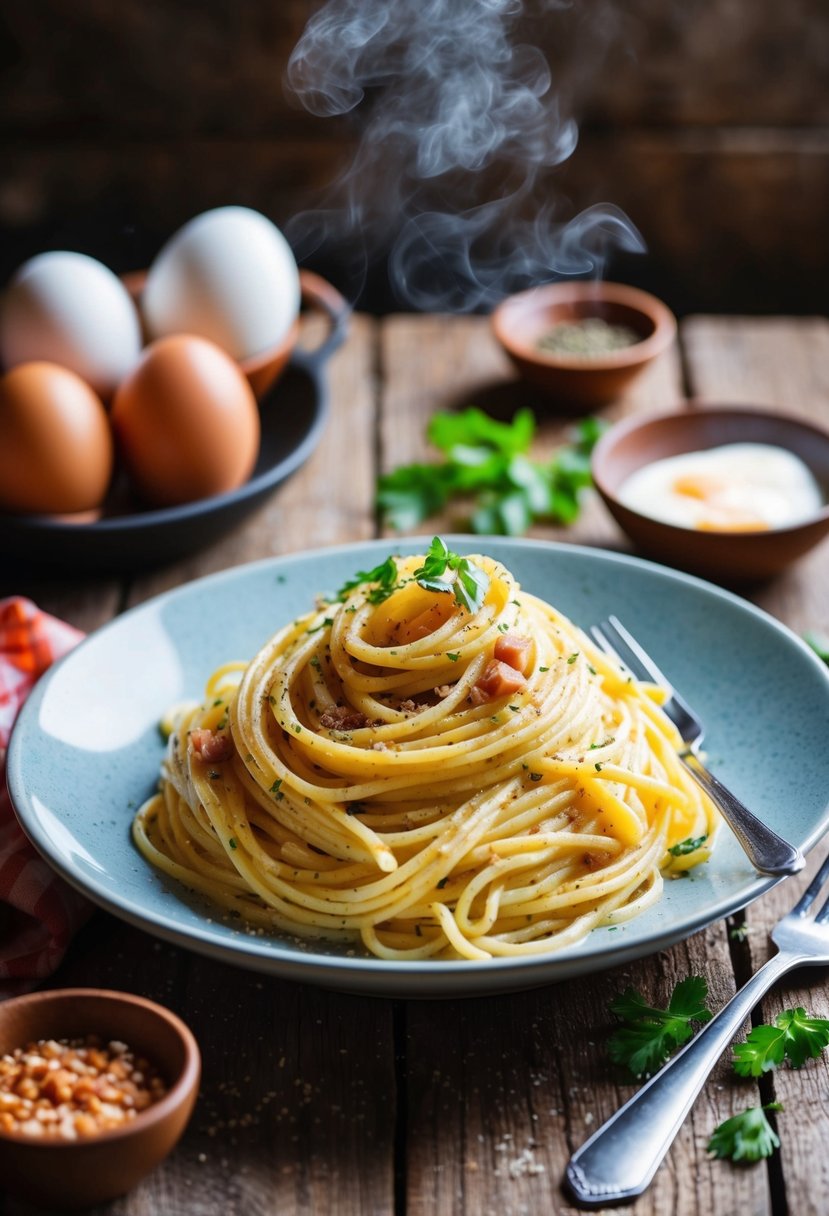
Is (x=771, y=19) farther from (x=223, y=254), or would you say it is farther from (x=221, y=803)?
(x=221, y=803)

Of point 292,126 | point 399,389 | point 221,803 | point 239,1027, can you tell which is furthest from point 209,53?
point 239,1027

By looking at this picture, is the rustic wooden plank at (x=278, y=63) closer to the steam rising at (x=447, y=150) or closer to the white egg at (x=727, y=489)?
the steam rising at (x=447, y=150)

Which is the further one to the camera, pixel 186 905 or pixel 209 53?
pixel 209 53

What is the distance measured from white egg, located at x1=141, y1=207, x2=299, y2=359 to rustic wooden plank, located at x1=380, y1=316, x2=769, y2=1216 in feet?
9.35

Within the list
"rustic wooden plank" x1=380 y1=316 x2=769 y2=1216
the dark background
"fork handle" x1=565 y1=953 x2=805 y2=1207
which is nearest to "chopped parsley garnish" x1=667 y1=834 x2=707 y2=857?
"rustic wooden plank" x1=380 y1=316 x2=769 y2=1216

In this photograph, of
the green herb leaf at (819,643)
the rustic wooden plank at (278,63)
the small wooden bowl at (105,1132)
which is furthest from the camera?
the rustic wooden plank at (278,63)

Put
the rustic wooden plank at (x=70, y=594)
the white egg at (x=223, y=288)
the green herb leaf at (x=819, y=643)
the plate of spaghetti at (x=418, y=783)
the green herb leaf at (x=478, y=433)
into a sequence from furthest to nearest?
the green herb leaf at (x=478, y=433)
the white egg at (x=223, y=288)
the rustic wooden plank at (x=70, y=594)
the green herb leaf at (x=819, y=643)
the plate of spaghetti at (x=418, y=783)

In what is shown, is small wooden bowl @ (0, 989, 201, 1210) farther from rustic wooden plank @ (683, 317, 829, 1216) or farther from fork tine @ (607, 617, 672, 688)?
fork tine @ (607, 617, 672, 688)

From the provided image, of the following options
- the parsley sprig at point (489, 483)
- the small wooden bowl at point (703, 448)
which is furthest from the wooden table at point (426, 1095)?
the parsley sprig at point (489, 483)

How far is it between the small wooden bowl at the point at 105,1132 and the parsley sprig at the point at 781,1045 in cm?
106

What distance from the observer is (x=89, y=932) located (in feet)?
9.90

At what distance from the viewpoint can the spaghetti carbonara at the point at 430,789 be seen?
277 cm

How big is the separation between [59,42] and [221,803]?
18.0 ft

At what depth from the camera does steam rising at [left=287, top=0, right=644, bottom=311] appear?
A: 21.2 ft
